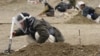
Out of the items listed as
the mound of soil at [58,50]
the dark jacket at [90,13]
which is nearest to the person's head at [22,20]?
the mound of soil at [58,50]

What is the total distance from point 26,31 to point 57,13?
12.2 m

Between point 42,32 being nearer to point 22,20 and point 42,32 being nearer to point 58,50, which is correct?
point 22,20

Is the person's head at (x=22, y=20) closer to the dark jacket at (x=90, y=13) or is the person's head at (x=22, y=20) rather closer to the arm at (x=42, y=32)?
the arm at (x=42, y=32)

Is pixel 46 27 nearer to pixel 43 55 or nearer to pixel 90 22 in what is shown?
pixel 43 55

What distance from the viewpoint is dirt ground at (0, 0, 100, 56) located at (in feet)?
28.4

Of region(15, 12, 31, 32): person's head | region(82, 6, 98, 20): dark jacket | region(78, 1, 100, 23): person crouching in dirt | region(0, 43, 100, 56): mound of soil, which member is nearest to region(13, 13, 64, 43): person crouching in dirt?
region(15, 12, 31, 32): person's head

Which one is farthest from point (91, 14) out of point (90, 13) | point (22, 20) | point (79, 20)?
point (22, 20)

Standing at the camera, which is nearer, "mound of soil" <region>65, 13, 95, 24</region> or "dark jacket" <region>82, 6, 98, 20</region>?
"mound of soil" <region>65, 13, 95, 24</region>

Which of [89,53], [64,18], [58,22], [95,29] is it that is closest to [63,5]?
[64,18]

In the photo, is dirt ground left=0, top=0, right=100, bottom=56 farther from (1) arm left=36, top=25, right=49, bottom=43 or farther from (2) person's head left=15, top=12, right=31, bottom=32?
(2) person's head left=15, top=12, right=31, bottom=32

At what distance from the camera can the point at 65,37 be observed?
1470cm

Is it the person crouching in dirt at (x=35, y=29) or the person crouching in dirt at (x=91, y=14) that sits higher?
the person crouching in dirt at (x=35, y=29)

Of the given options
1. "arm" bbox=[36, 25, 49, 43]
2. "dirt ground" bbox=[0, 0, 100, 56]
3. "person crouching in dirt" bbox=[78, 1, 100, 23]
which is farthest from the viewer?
"person crouching in dirt" bbox=[78, 1, 100, 23]

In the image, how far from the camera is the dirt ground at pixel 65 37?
340 inches
